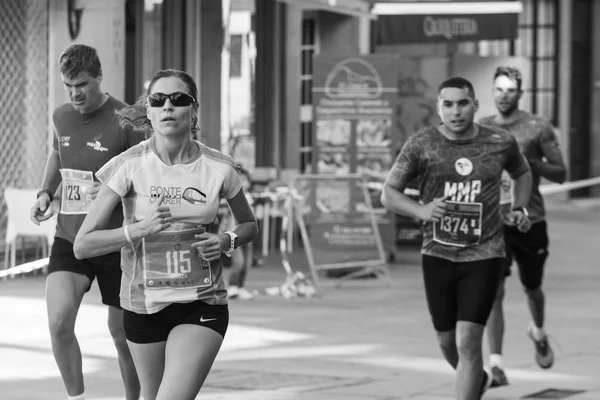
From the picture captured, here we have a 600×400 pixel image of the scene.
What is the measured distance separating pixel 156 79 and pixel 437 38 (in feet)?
46.1

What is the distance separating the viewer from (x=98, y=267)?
7320 mm

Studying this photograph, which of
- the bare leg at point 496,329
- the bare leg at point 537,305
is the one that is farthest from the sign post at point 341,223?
the bare leg at point 496,329

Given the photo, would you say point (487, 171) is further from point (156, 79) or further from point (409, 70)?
point (409, 70)

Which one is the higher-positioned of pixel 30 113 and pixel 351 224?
pixel 30 113

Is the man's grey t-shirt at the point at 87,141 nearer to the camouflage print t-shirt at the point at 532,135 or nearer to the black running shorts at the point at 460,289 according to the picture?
the black running shorts at the point at 460,289

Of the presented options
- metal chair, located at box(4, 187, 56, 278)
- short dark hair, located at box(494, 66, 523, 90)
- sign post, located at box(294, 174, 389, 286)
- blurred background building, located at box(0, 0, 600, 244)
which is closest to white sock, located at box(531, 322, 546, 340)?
short dark hair, located at box(494, 66, 523, 90)

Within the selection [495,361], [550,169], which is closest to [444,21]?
[550,169]

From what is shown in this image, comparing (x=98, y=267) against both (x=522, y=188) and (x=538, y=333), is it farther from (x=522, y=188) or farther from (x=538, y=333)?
(x=538, y=333)

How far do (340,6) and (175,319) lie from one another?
1478 cm

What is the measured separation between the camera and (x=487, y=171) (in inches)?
305

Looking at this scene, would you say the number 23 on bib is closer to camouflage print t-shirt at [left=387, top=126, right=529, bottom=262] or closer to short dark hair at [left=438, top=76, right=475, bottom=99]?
camouflage print t-shirt at [left=387, top=126, right=529, bottom=262]

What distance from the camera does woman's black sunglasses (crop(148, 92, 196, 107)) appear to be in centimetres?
568

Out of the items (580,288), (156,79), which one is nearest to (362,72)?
(580,288)

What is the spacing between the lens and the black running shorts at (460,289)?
7.68 m
